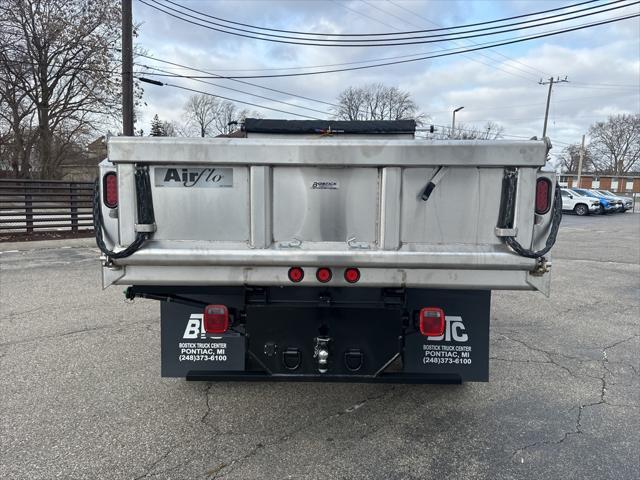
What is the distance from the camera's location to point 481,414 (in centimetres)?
344

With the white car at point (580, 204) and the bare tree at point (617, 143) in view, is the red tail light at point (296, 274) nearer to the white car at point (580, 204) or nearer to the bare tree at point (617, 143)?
the white car at point (580, 204)

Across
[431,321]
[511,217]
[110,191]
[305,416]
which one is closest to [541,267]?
[511,217]

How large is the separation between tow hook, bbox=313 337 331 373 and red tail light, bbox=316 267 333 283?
1.77ft

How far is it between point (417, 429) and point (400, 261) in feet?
4.65

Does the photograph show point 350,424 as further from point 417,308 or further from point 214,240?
point 214,240

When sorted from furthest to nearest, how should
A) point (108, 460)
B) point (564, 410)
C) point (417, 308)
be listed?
point (564, 410)
point (417, 308)
point (108, 460)

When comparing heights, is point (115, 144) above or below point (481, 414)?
above

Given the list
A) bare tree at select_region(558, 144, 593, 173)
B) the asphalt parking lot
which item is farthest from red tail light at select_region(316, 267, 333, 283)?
bare tree at select_region(558, 144, 593, 173)

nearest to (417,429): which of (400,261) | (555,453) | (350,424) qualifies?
(350,424)

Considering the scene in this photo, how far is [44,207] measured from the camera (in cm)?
1339

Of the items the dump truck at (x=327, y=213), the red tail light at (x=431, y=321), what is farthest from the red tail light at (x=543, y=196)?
the red tail light at (x=431, y=321)

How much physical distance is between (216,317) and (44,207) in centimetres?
1293

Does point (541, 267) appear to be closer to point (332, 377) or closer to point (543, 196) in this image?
point (543, 196)

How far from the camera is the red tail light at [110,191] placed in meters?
2.63
